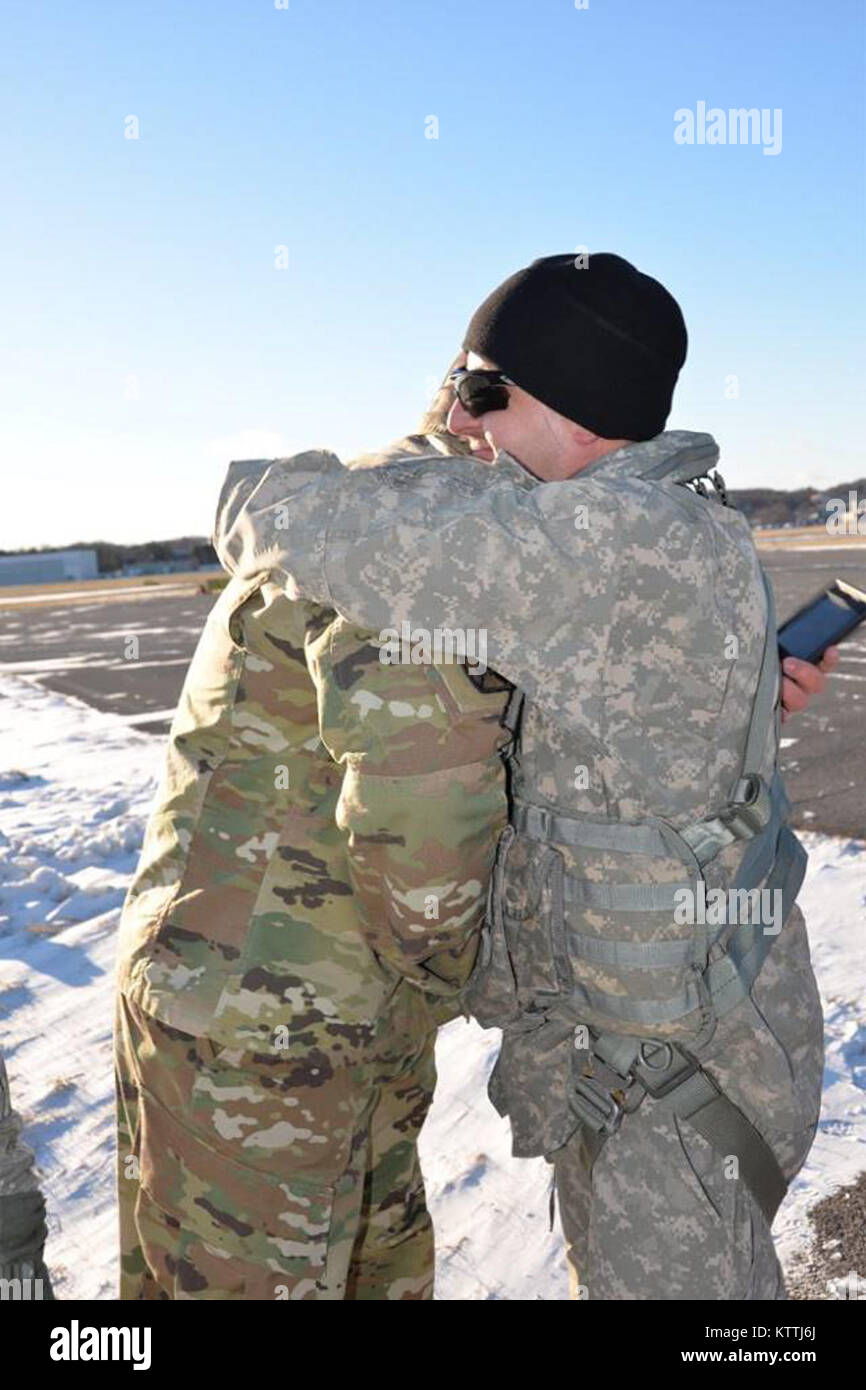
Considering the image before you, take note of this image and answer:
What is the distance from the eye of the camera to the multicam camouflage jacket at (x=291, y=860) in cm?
188

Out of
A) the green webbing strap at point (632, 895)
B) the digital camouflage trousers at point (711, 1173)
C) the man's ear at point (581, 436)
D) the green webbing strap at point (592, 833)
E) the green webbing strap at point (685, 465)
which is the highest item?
the man's ear at point (581, 436)

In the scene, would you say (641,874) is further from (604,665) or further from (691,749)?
(604,665)

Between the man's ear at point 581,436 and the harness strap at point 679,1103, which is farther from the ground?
the man's ear at point 581,436

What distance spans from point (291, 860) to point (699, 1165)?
35.7 inches

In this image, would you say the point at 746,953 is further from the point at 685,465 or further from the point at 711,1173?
the point at 685,465

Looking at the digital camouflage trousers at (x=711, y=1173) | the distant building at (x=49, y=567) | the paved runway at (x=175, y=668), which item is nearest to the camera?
the digital camouflage trousers at (x=711, y=1173)

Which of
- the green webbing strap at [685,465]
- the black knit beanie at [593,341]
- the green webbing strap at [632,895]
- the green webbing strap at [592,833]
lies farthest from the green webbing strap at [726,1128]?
the black knit beanie at [593,341]

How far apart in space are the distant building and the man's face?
9253 cm

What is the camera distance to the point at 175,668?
709 inches

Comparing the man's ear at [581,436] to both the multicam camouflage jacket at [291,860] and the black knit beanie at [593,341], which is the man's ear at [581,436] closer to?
the black knit beanie at [593,341]

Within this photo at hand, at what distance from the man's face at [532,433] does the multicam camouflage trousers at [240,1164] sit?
3.85 ft

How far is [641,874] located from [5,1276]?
5.21 feet

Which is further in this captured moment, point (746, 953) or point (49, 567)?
point (49, 567)

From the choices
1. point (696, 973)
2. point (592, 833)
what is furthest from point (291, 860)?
point (696, 973)
